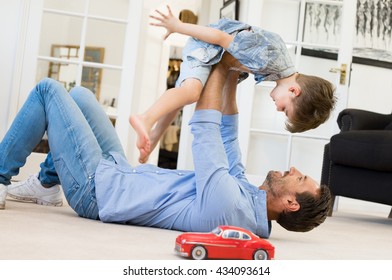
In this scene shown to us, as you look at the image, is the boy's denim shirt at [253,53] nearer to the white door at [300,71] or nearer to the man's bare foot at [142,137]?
the man's bare foot at [142,137]

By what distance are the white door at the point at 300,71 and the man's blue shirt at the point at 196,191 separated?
289 centimetres

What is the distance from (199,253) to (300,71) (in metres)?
3.79

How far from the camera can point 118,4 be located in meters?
5.35

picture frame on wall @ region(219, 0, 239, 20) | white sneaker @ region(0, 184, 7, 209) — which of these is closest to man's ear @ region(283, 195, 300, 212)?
white sneaker @ region(0, 184, 7, 209)

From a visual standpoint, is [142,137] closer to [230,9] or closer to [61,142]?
[61,142]

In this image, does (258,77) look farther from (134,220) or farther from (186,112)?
(186,112)

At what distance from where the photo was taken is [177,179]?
244cm

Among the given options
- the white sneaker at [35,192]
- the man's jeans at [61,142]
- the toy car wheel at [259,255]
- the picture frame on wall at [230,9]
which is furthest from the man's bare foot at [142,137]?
the picture frame on wall at [230,9]

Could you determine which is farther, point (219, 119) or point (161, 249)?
point (219, 119)

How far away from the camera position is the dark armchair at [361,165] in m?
4.10

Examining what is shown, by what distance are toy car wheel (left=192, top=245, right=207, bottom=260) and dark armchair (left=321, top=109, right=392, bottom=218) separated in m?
2.47
